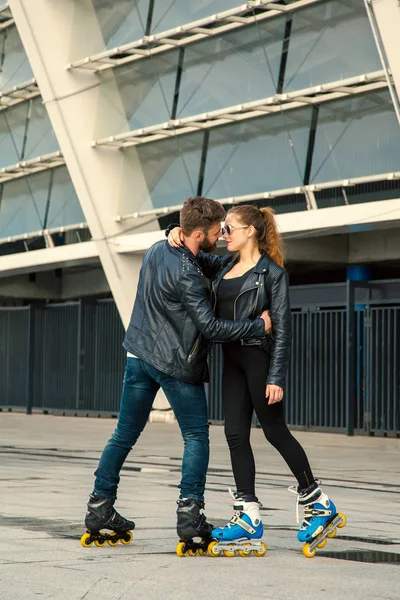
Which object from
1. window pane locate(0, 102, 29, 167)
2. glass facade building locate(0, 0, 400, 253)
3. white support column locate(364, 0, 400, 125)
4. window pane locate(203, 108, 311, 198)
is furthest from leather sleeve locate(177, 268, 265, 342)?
window pane locate(0, 102, 29, 167)

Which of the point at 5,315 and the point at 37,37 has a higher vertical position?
the point at 37,37

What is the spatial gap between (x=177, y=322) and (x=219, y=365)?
60.7 ft

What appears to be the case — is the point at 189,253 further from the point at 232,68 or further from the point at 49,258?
the point at 49,258

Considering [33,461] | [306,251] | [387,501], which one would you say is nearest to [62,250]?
[306,251]

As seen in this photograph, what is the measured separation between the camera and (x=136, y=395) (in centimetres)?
641

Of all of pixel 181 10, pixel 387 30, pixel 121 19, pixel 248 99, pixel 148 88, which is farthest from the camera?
pixel 121 19

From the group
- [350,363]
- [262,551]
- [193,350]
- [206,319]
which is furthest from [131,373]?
[350,363]

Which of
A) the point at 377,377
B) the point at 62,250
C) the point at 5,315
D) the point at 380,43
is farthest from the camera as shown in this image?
the point at 5,315

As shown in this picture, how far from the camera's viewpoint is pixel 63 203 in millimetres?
26969

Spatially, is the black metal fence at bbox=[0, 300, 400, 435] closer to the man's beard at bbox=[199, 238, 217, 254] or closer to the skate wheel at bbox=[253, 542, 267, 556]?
the man's beard at bbox=[199, 238, 217, 254]

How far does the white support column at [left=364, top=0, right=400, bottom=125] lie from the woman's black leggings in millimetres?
10955

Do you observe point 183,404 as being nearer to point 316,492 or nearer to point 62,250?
point 316,492

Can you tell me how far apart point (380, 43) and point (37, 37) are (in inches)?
382

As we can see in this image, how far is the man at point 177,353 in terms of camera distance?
6191 millimetres
